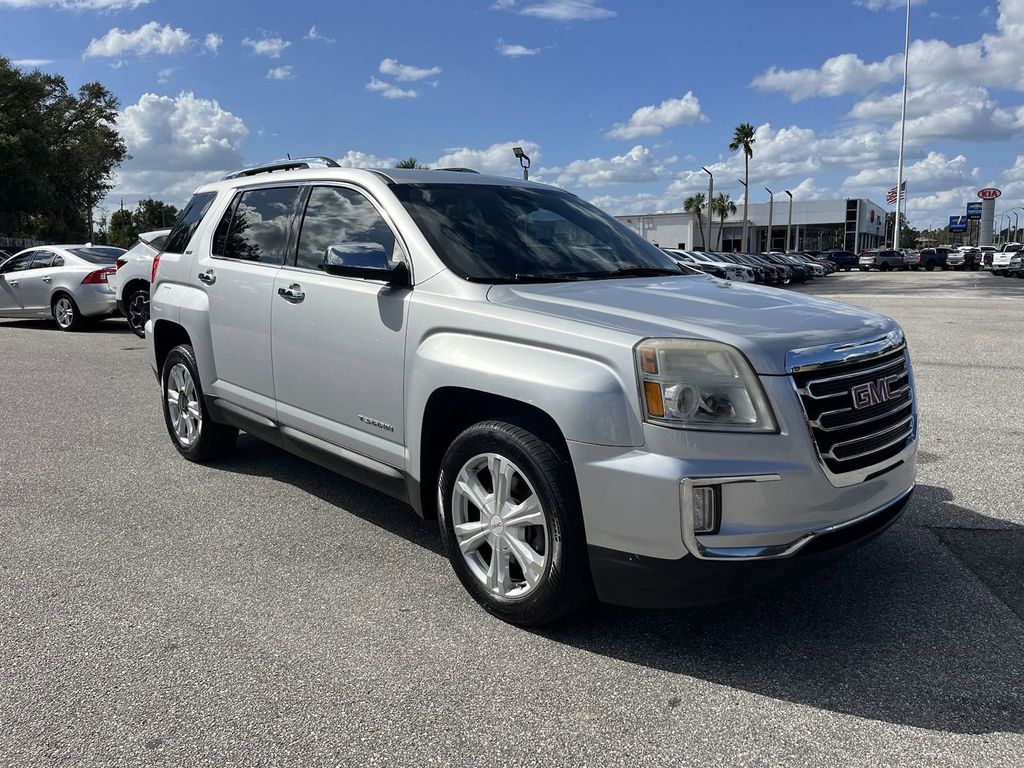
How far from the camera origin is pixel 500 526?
340 cm

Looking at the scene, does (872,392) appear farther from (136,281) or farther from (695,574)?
(136,281)

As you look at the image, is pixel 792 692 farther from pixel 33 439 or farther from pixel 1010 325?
pixel 1010 325

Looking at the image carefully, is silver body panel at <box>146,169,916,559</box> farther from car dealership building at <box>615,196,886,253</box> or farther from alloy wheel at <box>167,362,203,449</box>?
car dealership building at <box>615,196,886,253</box>

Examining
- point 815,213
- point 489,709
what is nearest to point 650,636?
point 489,709

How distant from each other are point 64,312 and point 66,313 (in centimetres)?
6

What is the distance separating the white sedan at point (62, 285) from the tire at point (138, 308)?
1545mm

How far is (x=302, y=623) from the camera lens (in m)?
3.49

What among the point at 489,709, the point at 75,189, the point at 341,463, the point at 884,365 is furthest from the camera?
the point at 75,189

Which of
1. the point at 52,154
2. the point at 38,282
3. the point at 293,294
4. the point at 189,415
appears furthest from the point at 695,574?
the point at 52,154

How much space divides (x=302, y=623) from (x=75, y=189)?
58.9 meters

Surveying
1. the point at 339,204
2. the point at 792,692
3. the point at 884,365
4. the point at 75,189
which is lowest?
the point at 792,692

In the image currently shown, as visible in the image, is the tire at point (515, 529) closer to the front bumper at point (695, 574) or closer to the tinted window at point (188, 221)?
the front bumper at point (695, 574)

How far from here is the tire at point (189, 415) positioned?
5.63m

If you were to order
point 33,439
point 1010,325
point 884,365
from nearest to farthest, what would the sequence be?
point 884,365 → point 33,439 → point 1010,325
